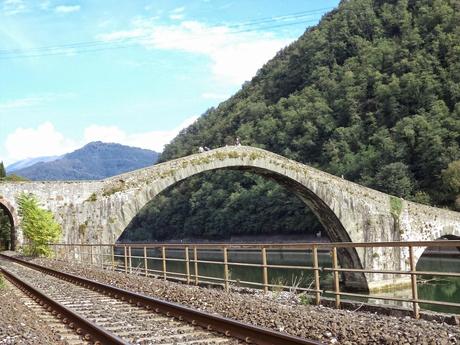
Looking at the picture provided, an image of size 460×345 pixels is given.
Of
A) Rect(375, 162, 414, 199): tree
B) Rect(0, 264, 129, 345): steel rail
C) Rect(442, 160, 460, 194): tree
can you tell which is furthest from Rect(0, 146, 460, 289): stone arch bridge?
Rect(375, 162, 414, 199): tree

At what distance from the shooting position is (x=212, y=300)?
941cm

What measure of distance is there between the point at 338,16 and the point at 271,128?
23.4 meters

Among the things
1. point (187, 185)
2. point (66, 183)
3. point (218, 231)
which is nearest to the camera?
point (66, 183)

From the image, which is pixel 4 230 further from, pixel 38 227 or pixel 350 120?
pixel 350 120

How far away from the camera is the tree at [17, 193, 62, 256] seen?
25.0 m

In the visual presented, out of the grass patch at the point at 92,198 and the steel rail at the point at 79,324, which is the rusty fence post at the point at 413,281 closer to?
the steel rail at the point at 79,324

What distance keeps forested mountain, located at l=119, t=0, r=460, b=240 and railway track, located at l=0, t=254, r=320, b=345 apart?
39155 mm

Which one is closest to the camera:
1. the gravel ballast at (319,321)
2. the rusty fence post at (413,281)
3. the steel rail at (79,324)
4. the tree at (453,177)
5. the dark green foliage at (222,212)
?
the gravel ballast at (319,321)

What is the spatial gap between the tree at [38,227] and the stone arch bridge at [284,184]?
973mm

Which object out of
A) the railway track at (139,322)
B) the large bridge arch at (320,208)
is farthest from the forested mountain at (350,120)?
the railway track at (139,322)

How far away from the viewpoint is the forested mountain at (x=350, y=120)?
51.8 meters

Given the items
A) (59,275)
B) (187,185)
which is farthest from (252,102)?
(59,275)

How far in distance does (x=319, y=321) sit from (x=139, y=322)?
220cm

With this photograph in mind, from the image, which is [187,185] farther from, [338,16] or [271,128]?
[338,16]
